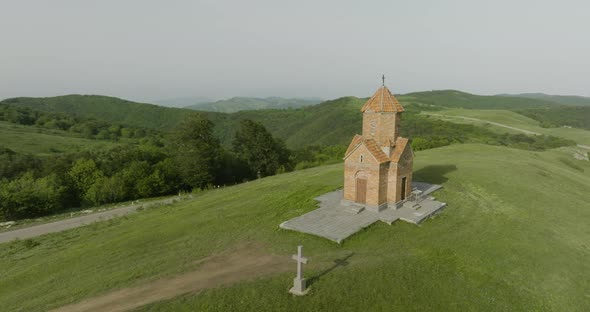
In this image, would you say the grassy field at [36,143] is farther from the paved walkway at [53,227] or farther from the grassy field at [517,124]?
the grassy field at [517,124]

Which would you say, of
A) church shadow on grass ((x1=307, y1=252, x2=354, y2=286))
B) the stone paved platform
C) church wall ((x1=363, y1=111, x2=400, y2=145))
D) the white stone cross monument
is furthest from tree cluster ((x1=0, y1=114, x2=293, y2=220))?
the white stone cross monument

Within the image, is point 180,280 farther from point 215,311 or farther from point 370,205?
point 370,205

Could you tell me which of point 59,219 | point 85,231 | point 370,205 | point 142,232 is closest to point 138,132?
point 59,219

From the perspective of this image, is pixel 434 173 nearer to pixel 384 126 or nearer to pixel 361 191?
pixel 384 126

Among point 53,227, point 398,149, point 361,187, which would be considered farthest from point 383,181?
point 53,227

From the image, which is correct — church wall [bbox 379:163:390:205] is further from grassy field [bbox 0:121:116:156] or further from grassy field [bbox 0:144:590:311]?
grassy field [bbox 0:121:116:156]
